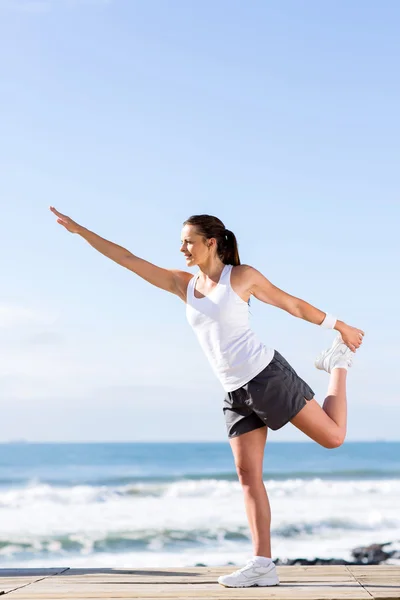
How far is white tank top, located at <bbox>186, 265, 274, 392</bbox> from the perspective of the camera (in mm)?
3594

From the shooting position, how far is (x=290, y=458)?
→ 25.2 metres

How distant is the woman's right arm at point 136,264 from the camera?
3.89 meters

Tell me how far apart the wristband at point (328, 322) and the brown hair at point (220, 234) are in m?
0.46

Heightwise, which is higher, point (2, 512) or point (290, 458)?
point (290, 458)

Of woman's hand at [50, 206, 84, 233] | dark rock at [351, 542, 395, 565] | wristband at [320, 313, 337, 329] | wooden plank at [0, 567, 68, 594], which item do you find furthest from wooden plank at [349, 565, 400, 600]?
dark rock at [351, 542, 395, 565]

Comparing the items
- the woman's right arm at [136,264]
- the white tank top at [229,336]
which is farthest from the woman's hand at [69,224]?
the white tank top at [229,336]

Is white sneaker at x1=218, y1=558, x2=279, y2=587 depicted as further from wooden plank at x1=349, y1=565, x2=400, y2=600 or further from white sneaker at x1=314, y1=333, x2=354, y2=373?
white sneaker at x1=314, y1=333, x2=354, y2=373

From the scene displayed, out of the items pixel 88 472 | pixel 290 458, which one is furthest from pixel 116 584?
pixel 290 458

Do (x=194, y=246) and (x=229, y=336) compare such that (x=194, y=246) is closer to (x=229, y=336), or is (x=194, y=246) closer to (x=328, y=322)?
(x=229, y=336)

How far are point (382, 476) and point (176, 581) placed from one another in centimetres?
1918

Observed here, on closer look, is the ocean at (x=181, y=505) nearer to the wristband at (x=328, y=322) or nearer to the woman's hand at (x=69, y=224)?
the wristband at (x=328, y=322)

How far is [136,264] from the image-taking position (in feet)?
12.8

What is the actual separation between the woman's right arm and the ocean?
20.5ft

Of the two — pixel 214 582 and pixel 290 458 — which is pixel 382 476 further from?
pixel 214 582
